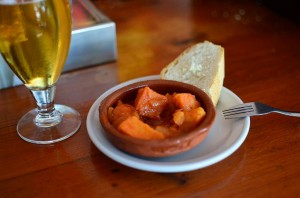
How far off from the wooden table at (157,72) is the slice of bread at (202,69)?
3.8 inches

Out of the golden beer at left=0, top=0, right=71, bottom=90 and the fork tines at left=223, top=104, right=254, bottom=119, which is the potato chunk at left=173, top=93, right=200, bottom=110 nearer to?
the fork tines at left=223, top=104, right=254, bottom=119

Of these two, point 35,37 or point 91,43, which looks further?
point 91,43

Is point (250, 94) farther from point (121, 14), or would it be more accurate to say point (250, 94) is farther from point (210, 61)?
point (121, 14)

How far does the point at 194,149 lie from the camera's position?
0.68 metres

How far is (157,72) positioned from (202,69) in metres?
0.17

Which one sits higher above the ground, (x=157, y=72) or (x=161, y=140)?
(x=161, y=140)

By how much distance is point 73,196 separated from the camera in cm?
63

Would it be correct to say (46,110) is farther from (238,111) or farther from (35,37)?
(238,111)

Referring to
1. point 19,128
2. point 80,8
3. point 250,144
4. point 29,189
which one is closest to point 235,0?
point 80,8

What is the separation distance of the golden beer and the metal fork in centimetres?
32

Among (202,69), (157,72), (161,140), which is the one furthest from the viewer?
(157,72)

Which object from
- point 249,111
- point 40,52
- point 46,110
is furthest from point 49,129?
point 249,111

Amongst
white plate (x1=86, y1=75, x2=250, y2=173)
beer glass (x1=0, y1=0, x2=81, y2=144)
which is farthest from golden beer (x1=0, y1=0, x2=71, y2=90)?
white plate (x1=86, y1=75, x2=250, y2=173)

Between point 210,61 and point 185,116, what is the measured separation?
0.24 m
